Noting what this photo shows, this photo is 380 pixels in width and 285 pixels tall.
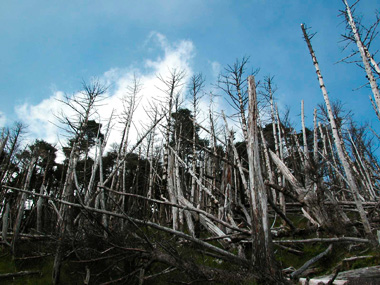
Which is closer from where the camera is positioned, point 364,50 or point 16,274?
point 16,274

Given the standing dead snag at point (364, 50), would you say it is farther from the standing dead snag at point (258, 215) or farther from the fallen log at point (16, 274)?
the fallen log at point (16, 274)

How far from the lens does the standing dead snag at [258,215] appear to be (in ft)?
12.0

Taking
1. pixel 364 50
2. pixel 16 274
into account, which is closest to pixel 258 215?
pixel 16 274

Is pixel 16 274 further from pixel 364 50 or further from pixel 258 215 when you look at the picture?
pixel 364 50

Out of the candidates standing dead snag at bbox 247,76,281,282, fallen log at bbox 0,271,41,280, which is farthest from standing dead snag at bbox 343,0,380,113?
fallen log at bbox 0,271,41,280

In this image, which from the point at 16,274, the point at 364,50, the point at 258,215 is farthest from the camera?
the point at 364,50

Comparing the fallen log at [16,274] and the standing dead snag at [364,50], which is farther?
the standing dead snag at [364,50]

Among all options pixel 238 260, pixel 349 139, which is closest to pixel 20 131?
pixel 238 260

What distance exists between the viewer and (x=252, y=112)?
4.94 meters

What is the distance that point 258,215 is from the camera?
4121mm

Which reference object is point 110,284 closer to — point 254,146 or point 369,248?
point 254,146

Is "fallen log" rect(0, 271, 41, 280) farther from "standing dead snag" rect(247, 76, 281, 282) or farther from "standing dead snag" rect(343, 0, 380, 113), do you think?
"standing dead snag" rect(343, 0, 380, 113)

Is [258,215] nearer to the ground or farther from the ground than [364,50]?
nearer to the ground

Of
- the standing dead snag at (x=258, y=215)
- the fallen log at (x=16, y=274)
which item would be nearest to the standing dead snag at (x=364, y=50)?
the standing dead snag at (x=258, y=215)
